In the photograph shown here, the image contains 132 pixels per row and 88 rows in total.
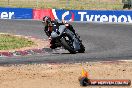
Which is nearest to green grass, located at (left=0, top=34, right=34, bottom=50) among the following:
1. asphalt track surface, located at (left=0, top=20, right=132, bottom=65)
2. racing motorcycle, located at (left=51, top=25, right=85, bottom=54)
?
asphalt track surface, located at (left=0, top=20, right=132, bottom=65)

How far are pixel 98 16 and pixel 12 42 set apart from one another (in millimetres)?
16349

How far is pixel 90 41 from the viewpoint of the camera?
26.7m

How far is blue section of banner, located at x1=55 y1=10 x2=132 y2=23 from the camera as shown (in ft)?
128

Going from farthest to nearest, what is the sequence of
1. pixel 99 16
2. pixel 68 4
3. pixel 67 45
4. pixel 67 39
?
pixel 68 4 < pixel 99 16 < pixel 67 39 < pixel 67 45

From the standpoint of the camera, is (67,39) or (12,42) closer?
(67,39)

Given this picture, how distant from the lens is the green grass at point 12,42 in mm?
22686

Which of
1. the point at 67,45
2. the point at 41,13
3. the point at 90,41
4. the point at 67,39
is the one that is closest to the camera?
the point at 67,45

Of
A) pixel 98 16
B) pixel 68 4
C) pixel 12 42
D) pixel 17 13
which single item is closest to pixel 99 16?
pixel 98 16

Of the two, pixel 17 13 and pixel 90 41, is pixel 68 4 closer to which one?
pixel 17 13

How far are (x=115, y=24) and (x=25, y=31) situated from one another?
28.3ft

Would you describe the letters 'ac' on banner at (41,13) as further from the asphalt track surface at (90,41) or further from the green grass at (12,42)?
the green grass at (12,42)

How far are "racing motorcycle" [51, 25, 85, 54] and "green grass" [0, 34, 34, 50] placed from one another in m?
2.86

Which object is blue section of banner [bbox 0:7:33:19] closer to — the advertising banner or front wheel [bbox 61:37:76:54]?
the advertising banner

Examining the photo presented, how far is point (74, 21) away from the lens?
40375 mm
